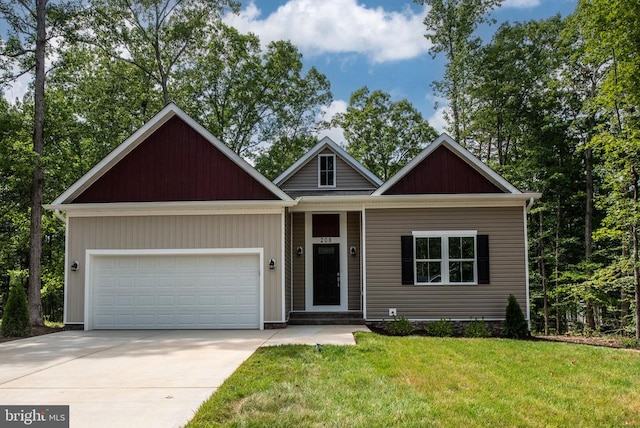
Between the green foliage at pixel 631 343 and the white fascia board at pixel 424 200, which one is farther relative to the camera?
the white fascia board at pixel 424 200

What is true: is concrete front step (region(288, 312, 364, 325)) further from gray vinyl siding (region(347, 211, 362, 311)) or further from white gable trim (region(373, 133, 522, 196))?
white gable trim (region(373, 133, 522, 196))

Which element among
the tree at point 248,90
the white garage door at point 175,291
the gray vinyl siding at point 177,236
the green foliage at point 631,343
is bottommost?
the green foliage at point 631,343

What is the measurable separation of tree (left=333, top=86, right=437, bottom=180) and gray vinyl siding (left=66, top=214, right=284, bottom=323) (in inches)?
678

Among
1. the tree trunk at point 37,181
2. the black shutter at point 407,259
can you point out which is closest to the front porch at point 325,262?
the black shutter at point 407,259

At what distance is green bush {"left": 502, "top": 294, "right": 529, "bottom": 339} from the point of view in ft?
38.7

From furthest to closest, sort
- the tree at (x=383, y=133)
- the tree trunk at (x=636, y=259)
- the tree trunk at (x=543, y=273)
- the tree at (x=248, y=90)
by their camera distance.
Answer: the tree at (x=383, y=133)
the tree at (x=248, y=90)
the tree trunk at (x=543, y=273)
the tree trunk at (x=636, y=259)

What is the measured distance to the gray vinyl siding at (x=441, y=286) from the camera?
12.7 meters

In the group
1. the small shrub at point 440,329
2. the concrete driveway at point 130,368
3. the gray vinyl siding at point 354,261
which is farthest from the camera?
the gray vinyl siding at point 354,261

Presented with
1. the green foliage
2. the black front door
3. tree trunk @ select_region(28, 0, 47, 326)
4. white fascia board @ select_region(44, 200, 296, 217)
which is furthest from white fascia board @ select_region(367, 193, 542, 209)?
tree trunk @ select_region(28, 0, 47, 326)

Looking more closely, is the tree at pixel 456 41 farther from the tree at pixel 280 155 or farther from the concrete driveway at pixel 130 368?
the concrete driveway at pixel 130 368

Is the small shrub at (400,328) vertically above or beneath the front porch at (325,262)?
beneath

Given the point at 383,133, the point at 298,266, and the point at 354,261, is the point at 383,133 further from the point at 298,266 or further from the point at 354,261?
the point at 298,266

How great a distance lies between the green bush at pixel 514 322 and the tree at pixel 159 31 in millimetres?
17837

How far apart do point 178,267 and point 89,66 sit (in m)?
15.2
